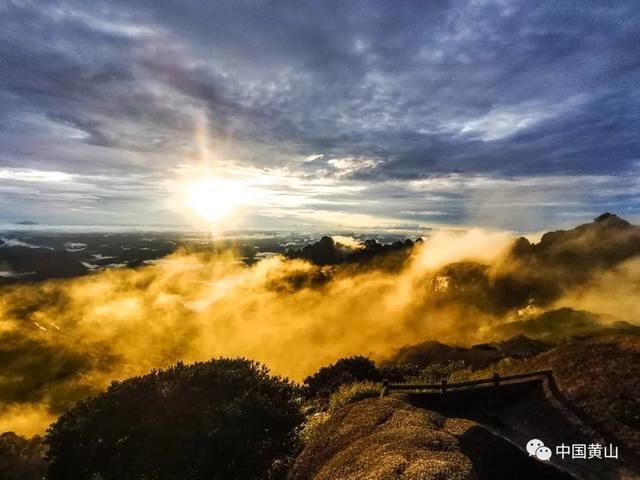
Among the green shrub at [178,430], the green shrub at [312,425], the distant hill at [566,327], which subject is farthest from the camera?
the distant hill at [566,327]

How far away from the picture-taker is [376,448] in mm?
13672

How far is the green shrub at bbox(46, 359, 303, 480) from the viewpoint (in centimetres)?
1792

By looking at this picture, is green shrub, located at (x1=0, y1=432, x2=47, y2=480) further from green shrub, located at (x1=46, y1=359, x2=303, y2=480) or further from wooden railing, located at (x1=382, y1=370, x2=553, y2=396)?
wooden railing, located at (x1=382, y1=370, x2=553, y2=396)

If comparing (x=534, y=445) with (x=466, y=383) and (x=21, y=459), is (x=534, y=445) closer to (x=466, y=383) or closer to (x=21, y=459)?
(x=466, y=383)

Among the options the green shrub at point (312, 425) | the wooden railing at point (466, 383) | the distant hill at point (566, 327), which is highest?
the wooden railing at point (466, 383)

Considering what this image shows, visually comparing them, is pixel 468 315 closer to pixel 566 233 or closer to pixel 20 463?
pixel 566 233

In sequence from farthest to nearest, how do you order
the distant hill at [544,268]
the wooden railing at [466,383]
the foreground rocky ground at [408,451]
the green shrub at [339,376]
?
the distant hill at [544,268]
the green shrub at [339,376]
the wooden railing at [466,383]
the foreground rocky ground at [408,451]

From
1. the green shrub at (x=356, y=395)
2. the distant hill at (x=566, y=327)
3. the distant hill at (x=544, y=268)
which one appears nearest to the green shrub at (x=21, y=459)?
the green shrub at (x=356, y=395)

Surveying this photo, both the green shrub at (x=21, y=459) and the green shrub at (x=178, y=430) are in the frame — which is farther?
the green shrub at (x=21, y=459)

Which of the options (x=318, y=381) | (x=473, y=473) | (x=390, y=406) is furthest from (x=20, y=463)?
(x=473, y=473)

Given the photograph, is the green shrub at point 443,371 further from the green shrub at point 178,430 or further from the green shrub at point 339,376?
the green shrub at point 178,430

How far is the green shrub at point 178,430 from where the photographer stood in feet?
58.8

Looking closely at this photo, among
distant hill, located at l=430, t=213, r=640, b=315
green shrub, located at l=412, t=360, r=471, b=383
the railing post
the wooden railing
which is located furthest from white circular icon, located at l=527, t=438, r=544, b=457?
distant hill, located at l=430, t=213, r=640, b=315

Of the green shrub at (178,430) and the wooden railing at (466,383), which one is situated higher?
the wooden railing at (466,383)
